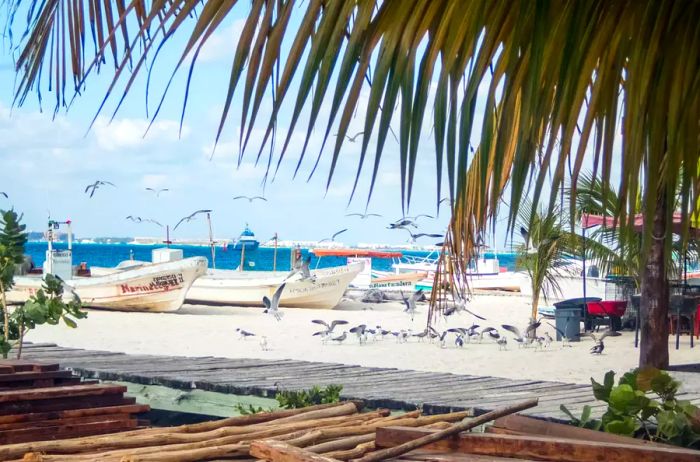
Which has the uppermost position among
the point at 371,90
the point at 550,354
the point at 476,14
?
the point at 476,14

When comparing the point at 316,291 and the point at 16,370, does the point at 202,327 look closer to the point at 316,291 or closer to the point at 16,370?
the point at 316,291

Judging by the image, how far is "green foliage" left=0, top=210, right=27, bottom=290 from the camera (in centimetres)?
582

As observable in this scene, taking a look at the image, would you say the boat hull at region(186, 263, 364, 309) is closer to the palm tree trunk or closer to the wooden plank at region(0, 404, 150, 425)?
the palm tree trunk

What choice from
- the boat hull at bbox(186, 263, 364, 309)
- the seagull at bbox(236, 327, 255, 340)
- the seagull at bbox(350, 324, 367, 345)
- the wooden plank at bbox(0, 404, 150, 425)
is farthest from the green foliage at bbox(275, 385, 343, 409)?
the boat hull at bbox(186, 263, 364, 309)

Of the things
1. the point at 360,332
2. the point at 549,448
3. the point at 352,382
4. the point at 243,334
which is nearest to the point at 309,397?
the point at 352,382

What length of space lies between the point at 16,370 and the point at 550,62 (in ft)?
15.7

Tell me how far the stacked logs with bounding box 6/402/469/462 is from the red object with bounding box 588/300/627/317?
49.3 ft

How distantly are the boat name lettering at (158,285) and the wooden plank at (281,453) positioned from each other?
2493cm

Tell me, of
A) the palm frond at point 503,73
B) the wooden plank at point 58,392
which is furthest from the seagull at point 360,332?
the palm frond at point 503,73

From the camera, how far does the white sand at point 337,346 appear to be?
541 inches

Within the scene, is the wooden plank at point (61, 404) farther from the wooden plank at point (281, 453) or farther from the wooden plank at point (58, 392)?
the wooden plank at point (281, 453)

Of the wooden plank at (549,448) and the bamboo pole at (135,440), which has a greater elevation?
the wooden plank at (549,448)

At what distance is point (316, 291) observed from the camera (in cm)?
2959

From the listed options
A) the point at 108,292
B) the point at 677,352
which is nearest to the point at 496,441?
the point at 677,352
